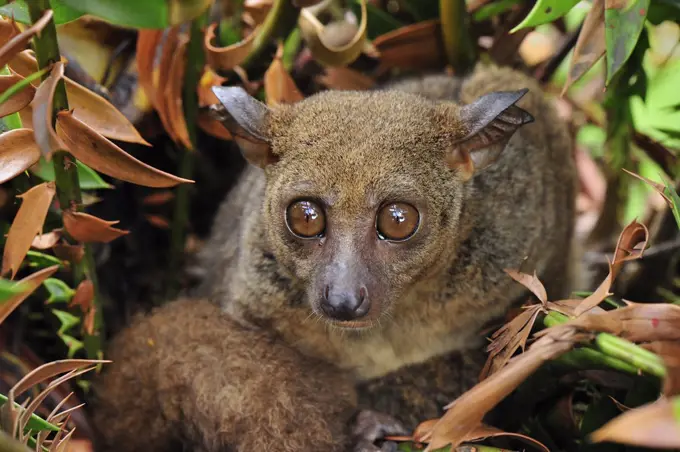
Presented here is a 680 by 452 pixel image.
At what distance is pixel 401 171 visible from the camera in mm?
1924

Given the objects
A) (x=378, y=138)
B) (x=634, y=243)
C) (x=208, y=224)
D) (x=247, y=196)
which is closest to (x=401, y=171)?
(x=378, y=138)

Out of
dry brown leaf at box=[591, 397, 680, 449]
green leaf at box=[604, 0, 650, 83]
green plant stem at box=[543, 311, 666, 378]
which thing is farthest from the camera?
green leaf at box=[604, 0, 650, 83]

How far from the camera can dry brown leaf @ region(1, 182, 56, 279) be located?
167cm

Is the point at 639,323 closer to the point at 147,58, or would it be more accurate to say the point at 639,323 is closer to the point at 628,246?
the point at 628,246

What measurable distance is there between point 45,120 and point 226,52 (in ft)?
3.53

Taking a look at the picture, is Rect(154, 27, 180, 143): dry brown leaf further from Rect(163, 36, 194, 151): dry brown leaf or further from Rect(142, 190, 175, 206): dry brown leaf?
Rect(142, 190, 175, 206): dry brown leaf

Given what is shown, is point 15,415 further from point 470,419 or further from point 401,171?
point 401,171

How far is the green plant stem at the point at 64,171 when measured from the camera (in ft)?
5.19

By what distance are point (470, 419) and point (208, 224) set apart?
2283 mm

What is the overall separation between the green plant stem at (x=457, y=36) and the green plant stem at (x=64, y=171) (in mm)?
1389

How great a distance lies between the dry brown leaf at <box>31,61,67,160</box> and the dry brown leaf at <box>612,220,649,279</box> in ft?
3.85

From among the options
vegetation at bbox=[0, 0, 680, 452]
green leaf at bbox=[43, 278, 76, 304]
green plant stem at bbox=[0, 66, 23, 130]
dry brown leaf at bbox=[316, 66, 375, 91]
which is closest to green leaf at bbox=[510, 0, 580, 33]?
vegetation at bbox=[0, 0, 680, 452]

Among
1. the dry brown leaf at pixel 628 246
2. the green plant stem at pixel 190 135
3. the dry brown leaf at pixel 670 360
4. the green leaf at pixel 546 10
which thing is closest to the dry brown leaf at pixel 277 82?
the green plant stem at pixel 190 135

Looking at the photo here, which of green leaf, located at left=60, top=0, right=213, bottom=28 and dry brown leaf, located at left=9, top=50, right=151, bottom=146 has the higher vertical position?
green leaf, located at left=60, top=0, right=213, bottom=28
